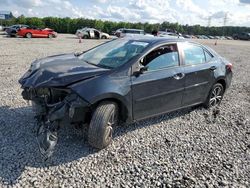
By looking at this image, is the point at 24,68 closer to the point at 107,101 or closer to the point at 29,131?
the point at 29,131

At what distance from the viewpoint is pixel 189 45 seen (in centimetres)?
546

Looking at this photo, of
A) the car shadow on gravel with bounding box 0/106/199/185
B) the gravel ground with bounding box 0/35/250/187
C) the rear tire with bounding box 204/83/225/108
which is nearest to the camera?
the gravel ground with bounding box 0/35/250/187

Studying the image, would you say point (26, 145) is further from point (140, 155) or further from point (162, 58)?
point (162, 58)

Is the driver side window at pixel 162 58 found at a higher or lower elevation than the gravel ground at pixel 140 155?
higher

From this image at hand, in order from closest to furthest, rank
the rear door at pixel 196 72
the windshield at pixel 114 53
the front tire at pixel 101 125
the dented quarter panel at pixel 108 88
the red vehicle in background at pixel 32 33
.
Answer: the dented quarter panel at pixel 108 88, the front tire at pixel 101 125, the windshield at pixel 114 53, the rear door at pixel 196 72, the red vehicle in background at pixel 32 33

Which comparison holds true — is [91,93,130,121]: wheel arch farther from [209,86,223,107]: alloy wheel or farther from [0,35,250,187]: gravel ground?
[209,86,223,107]: alloy wheel

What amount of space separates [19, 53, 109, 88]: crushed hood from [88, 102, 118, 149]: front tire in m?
0.51

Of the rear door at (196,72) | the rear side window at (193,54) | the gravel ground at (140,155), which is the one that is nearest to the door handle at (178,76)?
the rear door at (196,72)

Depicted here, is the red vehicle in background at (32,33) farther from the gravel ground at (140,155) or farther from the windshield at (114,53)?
the windshield at (114,53)

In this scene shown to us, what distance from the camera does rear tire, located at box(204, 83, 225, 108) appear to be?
19.7 ft

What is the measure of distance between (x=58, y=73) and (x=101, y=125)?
989 millimetres

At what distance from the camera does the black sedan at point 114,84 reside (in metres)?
3.76

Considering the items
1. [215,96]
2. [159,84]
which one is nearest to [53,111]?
[159,84]

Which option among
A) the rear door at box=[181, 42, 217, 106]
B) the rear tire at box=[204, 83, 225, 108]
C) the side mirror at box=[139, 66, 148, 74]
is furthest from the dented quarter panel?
the rear tire at box=[204, 83, 225, 108]
